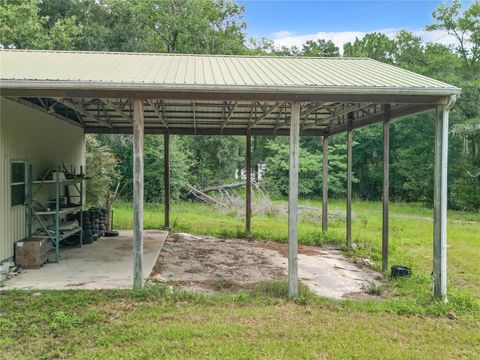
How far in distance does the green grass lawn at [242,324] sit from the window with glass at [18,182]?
2155 mm

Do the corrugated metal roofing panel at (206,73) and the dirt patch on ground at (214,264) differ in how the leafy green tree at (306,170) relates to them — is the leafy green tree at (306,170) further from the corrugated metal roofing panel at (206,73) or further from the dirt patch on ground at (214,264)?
the corrugated metal roofing panel at (206,73)

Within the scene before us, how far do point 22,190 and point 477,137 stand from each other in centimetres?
2066

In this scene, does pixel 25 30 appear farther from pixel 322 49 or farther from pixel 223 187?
pixel 322 49

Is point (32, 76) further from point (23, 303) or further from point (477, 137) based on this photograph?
point (477, 137)

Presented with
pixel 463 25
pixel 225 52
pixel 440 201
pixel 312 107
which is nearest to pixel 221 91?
pixel 312 107

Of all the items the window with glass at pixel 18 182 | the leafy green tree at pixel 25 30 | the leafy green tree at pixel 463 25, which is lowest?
the window with glass at pixel 18 182

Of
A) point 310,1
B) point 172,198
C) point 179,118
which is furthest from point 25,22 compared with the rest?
point 310,1

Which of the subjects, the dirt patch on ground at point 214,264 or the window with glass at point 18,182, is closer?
the dirt patch on ground at point 214,264

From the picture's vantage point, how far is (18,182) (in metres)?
7.15

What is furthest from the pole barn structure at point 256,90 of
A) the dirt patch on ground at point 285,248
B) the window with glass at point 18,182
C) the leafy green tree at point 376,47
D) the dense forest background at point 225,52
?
the leafy green tree at point 376,47

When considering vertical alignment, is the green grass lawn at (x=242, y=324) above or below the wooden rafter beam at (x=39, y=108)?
below

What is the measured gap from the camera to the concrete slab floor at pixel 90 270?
235 inches

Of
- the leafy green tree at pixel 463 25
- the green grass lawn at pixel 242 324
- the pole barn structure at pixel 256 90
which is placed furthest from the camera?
the leafy green tree at pixel 463 25

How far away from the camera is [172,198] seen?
17.8 m
